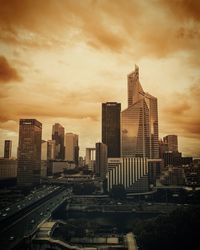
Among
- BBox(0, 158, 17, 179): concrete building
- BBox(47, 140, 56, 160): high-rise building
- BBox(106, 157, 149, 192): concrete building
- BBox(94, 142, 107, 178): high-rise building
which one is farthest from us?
BBox(47, 140, 56, 160): high-rise building

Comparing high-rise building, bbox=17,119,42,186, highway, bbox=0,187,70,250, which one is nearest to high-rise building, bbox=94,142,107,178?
high-rise building, bbox=17,119,42,186

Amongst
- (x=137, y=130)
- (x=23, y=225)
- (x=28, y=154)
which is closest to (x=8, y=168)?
(x=28, y=154)

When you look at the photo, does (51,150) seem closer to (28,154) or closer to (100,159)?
(100,159)

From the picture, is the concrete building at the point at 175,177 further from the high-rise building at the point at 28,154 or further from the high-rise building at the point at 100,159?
the high-rise building at the point at 28,154

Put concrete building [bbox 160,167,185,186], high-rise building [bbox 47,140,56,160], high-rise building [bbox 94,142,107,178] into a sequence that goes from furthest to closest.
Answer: high-rise building [bbox 47,140,56,160], high-rise building [bbox 94,142,107,178], concrete building [bbox 160,167,185,186]

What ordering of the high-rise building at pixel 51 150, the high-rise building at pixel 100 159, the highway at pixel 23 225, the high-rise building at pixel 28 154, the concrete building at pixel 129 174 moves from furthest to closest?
the high-rise building at pixel 51 150 < the high-rise building at pixel 100 159 < the high-rise building at pixel 28 154 < the concrete building at pixel 129 174 < the highway at pixel 23 225

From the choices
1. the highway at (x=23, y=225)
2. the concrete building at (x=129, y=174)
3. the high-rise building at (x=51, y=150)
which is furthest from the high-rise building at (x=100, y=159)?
the highway at (x=23, y=225)

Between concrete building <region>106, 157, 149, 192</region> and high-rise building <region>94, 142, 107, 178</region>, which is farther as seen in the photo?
high-rise building <region>94, 142, 107, 178</region>

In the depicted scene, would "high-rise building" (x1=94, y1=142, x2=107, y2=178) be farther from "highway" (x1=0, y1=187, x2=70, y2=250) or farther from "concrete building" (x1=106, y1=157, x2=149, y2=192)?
"highway" (x1=0, y1=187, x2=70, y2=250)
